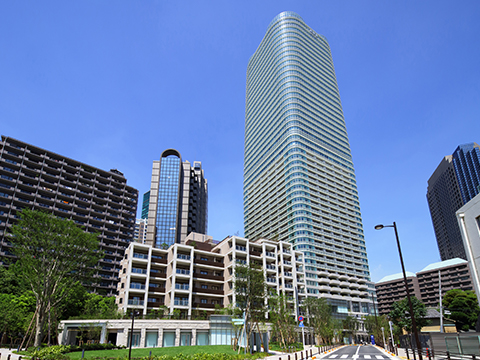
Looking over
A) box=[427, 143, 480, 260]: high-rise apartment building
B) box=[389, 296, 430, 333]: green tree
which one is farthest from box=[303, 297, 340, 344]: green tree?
box=[427, 143, 480, 260]: high-rise apartment building

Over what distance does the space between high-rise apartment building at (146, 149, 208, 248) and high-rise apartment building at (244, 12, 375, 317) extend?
31689 mm

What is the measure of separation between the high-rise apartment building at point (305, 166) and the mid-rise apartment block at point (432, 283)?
4959 centimetres

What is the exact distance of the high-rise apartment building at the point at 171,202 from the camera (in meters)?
124

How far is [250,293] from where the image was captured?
45.4 meters

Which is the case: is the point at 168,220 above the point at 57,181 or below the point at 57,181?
below

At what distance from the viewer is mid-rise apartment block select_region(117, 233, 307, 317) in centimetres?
7312

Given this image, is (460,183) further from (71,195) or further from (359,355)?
(71,195)

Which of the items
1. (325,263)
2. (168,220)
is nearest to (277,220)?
(325,263)

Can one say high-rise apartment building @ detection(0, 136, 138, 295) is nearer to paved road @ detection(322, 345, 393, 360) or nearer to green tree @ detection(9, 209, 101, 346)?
green tree @ detection(9, 209, 101, 346)

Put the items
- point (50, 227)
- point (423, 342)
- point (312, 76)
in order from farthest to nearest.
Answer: point (312, 76) < point (50, 227) < point (423, 342)

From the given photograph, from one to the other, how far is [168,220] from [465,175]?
553ft

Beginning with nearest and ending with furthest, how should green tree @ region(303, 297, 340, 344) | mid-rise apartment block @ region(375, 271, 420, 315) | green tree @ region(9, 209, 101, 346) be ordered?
green tree @ region(9, 209, 101, 346) < green tree @ region(303, 297, 340, 344) < mid-rise apartment block @ region(375, 271, 420, 315)

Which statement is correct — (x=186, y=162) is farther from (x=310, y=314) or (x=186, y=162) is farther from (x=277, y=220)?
(x=310, y=314)

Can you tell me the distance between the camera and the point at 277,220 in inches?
5094
